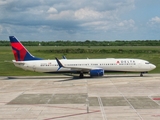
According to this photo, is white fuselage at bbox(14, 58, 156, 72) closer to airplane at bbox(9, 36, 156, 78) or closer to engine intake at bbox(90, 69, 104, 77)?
airplane at bbox(9, 36, 156, 78)

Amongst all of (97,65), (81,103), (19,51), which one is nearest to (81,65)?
(97,65)

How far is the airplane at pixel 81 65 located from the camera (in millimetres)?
48312

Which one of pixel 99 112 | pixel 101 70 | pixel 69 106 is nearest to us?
pixel 99 112

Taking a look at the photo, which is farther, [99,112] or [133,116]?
[99,112]

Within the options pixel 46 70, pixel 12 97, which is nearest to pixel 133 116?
pixel 12 97

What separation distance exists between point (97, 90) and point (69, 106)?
9768 mm

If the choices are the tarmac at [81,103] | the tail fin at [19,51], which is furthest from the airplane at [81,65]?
the tarmac at [81,103]

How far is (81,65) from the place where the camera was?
161ft

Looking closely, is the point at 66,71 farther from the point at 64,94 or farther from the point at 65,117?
the point at 65,117

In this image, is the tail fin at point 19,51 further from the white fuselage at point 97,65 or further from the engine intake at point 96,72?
the engine intake at point 96,72

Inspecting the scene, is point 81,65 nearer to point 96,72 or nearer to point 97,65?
point 97,65

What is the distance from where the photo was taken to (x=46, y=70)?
1944 inches

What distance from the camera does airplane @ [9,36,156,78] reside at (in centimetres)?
4831

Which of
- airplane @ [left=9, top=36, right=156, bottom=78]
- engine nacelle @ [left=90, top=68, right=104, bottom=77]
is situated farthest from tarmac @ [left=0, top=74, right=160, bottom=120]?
airplane @ [left=9, top=36, right=156, bottom=78]
